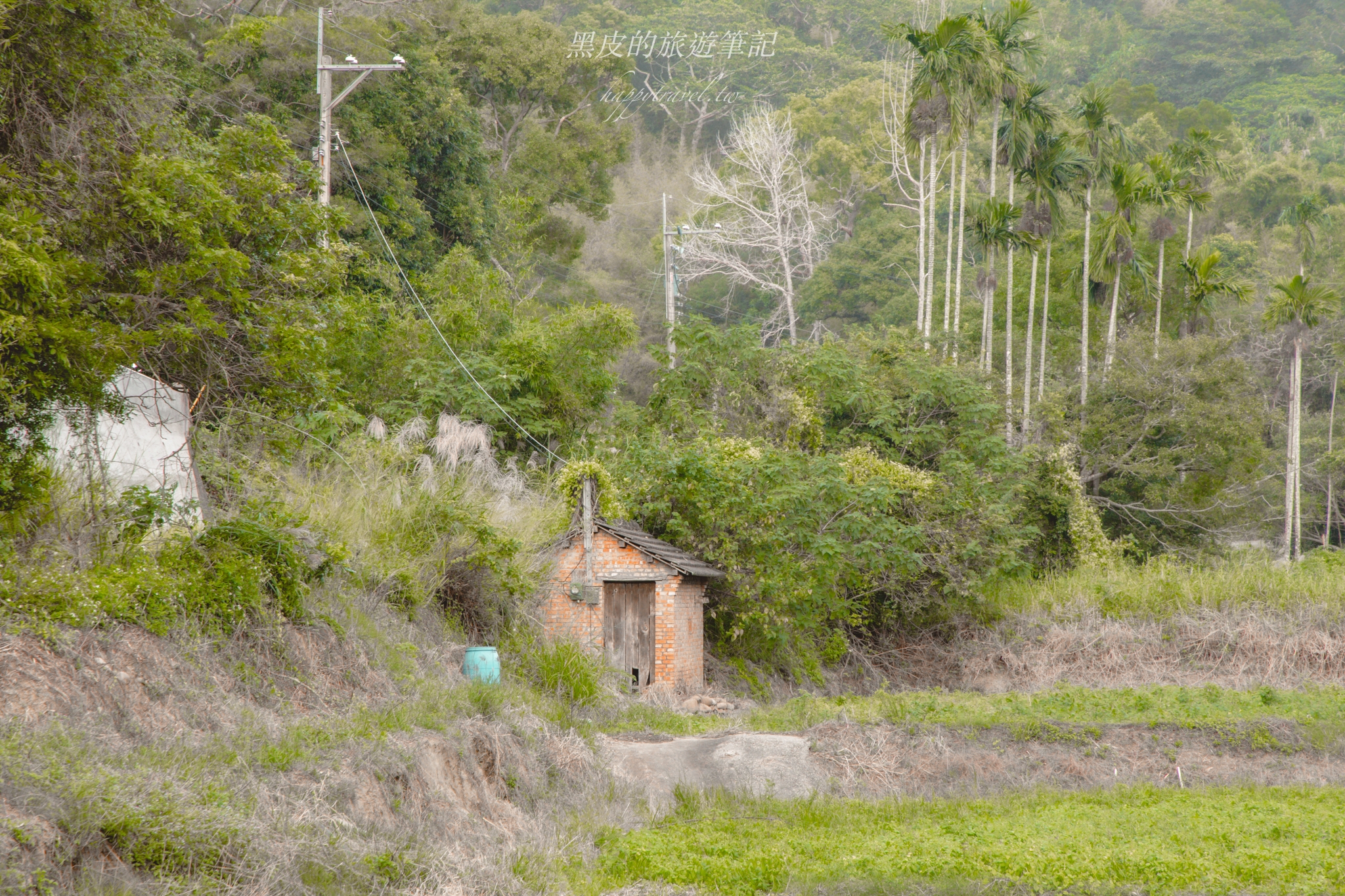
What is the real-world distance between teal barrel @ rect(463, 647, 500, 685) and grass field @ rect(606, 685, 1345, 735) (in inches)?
70.2

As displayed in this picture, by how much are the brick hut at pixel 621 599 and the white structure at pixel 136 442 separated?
7813 mm

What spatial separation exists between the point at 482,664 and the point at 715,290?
38873 mm

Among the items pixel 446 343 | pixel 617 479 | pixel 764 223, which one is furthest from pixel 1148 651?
pixel 764 223

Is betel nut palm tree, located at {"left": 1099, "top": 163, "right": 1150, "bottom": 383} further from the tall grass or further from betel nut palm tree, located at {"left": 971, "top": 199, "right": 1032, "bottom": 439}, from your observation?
the tall grass

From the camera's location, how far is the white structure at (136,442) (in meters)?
8.82

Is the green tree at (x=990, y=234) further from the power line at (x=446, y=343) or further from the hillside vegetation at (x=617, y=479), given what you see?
the power line at (x=446, y=343)

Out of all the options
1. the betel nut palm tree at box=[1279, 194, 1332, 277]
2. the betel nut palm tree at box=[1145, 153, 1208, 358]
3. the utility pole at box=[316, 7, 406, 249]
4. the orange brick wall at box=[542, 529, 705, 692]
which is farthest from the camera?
the betel nut palm tree at box=[1279, 194, 1332, 277]

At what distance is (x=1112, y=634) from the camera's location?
20156mm

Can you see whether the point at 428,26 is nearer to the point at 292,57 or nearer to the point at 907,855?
the point at 292,57

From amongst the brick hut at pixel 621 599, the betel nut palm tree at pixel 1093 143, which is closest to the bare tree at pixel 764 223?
the betel nut palm tree at pixel 1093 143

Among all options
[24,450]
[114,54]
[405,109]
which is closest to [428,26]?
[405,109]

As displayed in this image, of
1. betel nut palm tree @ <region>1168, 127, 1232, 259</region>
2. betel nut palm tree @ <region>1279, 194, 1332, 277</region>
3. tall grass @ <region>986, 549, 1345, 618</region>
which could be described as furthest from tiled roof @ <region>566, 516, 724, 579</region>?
betel nut palm tree @ <region>1279, 194, 1332, 277</region>

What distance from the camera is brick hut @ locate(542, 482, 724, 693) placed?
1748 cm

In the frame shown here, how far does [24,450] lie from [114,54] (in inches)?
128
